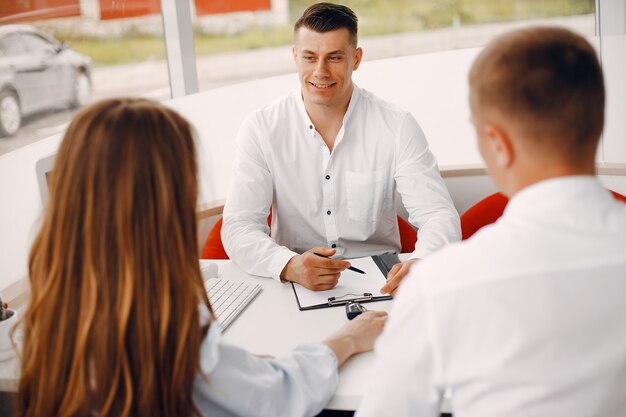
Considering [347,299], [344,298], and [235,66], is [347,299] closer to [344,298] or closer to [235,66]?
[344,298]

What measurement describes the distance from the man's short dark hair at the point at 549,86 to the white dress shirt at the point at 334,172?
1.53m

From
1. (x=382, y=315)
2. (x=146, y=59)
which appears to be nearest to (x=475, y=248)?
(x=382, y=315)

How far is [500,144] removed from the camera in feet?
3.31

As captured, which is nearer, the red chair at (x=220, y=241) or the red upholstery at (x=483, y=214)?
the red chair at (x=220, y=241)

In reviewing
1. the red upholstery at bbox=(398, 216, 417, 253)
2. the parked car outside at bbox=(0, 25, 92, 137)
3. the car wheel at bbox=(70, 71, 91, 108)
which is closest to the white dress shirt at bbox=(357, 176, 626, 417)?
the red upholstery at bbox=(398, 216, 417, 253)

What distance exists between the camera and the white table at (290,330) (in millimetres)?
1387

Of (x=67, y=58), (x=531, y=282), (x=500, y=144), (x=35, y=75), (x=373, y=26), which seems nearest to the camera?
(x=531, y=282)

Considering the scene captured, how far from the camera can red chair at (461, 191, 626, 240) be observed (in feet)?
9.02

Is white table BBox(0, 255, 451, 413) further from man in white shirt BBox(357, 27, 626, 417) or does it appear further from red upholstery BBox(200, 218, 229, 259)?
red upholstery BBox(200, 218, 229, 259)

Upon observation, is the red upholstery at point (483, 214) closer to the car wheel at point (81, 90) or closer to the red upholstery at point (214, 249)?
the red upholstery at point (214, 249)

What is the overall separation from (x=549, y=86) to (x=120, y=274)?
0.74m

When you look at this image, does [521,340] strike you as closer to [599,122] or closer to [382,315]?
[599,122]

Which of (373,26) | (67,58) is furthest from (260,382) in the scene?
(373,26)

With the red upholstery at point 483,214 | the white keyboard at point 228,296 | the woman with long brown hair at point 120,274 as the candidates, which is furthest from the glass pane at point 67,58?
the red upholstery at point 483,214
